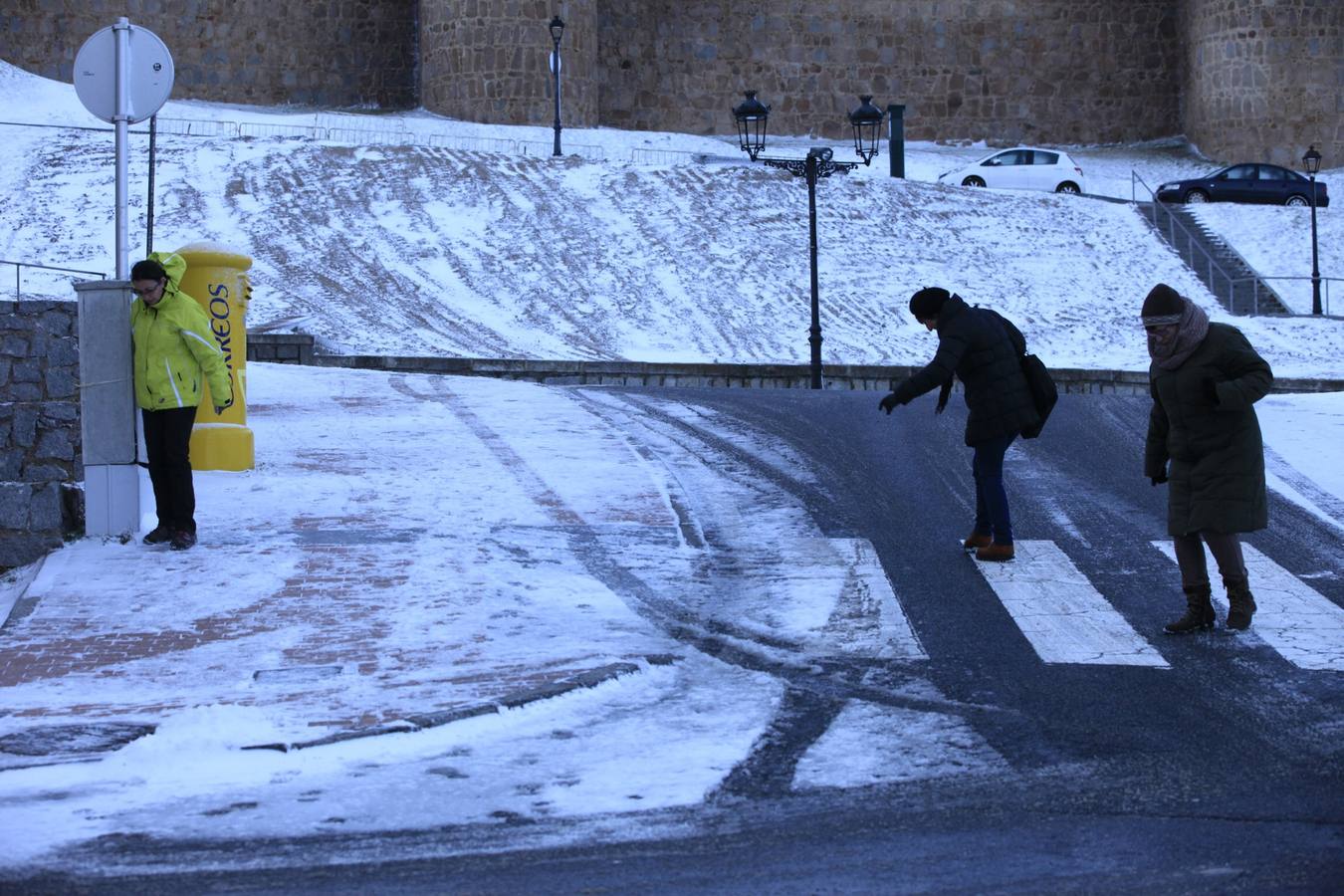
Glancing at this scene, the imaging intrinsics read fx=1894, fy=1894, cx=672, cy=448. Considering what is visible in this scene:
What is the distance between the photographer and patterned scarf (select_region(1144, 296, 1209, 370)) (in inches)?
294

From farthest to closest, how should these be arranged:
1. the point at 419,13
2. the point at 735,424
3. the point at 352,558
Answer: the point at 419,13
the point at 735,424
the point at 352,558

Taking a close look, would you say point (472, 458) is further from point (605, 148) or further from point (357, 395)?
point (605, 148)

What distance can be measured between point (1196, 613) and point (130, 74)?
17.9 feet

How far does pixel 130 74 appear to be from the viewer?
9023mm

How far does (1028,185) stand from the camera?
3712 centimetres

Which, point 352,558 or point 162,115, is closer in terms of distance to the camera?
point 352,558

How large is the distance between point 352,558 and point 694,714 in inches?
112

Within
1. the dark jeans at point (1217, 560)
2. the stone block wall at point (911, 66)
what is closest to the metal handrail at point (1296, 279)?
the stone block wall at point (911, 66)

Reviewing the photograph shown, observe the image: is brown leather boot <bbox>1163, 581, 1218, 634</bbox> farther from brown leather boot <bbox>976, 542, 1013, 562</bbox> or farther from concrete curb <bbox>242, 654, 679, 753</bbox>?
concrete curb <bbox>242, 654, 679, 753</bbox>

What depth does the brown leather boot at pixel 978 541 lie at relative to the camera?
357 inches

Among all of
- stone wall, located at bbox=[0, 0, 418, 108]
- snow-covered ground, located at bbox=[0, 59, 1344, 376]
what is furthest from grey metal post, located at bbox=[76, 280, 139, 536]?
stone wall, located at bbox=[0, 0, 418, 108]

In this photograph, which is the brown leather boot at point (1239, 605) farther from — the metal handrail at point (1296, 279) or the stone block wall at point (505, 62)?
the stone block wall at point (505, 62)

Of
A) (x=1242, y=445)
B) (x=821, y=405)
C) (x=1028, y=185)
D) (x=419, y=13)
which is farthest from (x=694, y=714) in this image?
(x=419, y=13)

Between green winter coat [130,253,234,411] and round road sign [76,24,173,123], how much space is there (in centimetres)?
77
